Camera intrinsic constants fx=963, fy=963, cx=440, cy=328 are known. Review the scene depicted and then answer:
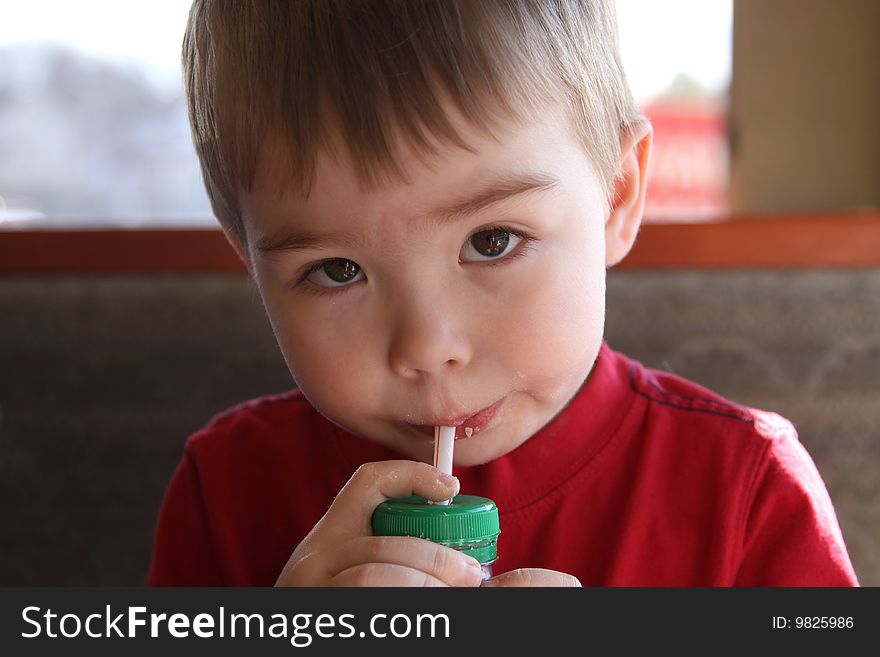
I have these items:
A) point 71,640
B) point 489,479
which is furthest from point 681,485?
point 71,640

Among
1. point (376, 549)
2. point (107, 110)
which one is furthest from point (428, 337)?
point (107, 110)

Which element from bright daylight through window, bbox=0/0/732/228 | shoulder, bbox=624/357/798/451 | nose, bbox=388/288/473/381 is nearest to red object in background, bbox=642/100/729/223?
bright daylight through window, bbox=0/0/732/228

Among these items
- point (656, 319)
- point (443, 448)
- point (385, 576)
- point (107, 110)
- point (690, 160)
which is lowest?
point (385, 576)

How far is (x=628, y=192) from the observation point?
86 cm

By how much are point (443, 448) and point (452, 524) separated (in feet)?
0.35

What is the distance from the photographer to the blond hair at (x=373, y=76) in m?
0.69

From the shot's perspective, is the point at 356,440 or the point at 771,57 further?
the point at 771,57

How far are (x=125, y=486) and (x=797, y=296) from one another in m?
0.92

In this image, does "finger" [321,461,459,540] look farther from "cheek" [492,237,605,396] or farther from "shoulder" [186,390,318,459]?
"shoulder" [186,390,318,459]

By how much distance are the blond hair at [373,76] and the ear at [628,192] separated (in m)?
0.07

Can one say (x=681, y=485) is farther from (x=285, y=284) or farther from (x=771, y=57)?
(x=771, y=57)

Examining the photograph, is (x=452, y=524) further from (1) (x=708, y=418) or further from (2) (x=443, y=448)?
(1) (x=708, y=418)

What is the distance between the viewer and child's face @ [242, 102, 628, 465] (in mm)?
685

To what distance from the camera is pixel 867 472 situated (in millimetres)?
1224
